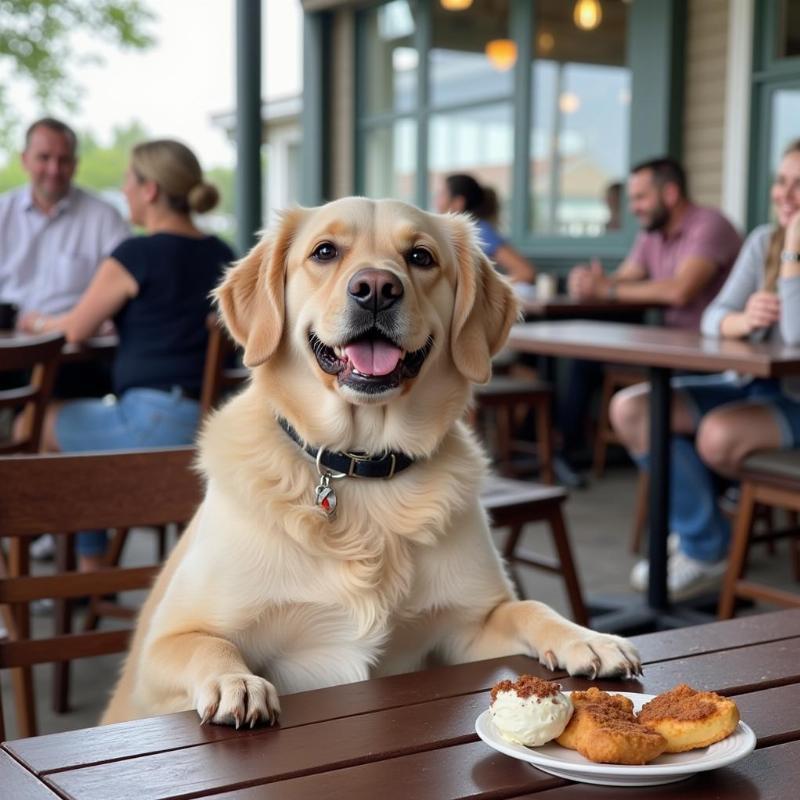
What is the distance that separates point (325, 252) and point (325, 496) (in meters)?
0.49

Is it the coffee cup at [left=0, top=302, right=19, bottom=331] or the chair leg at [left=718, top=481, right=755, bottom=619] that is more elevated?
the coffee cup at [left=0, top=302, right=19, bottom=331]

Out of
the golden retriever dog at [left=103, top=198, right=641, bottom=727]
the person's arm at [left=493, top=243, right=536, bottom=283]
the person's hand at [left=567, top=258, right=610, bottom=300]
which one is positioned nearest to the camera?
the golden retriever dog at [left=103, top=198, right=641, bottom=727]

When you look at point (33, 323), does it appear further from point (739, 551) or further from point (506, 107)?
point (506, 107)

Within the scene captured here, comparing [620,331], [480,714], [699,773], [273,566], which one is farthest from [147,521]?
[620,331]

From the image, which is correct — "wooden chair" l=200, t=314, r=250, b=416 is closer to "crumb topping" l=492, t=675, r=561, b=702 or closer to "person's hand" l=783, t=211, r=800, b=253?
"person's hand" l=783, t=211, r=800, b=253

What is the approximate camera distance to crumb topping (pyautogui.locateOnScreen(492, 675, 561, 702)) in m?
1.17

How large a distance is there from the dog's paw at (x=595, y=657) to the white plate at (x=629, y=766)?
292mm

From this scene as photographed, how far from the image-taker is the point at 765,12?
23.6ft

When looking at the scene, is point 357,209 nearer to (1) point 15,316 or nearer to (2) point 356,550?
(2) point 356,550

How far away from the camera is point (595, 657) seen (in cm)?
150

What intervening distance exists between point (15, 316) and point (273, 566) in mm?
3501

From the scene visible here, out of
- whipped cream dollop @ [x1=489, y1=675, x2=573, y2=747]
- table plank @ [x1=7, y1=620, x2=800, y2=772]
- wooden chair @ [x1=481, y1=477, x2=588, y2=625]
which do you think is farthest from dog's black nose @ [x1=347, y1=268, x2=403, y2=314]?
wooden chair @ [x1=481, y1=477, x2=588, y2=625]

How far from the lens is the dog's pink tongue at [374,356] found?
1.96 meters

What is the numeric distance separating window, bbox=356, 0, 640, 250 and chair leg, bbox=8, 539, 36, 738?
19.6 ft
